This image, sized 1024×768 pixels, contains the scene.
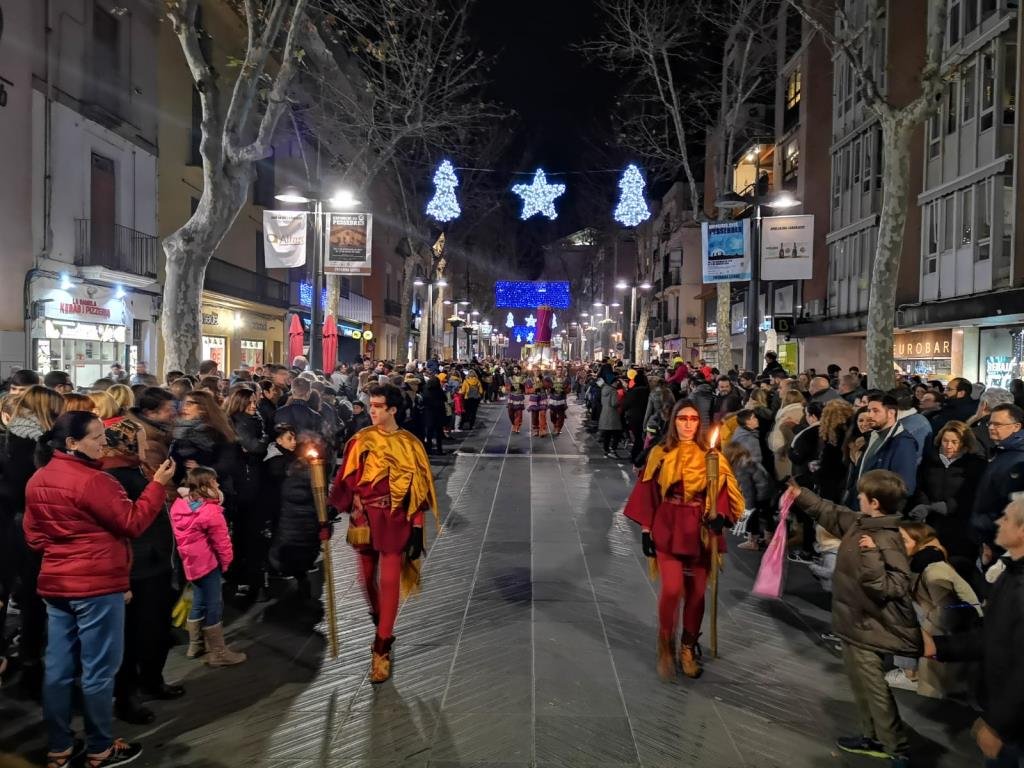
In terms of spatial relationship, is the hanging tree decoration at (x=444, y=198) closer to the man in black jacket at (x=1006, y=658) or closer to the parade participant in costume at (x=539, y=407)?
the parade participant in costume at (x=539, y=407)

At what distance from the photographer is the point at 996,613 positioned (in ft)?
11.2

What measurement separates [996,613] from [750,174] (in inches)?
1701

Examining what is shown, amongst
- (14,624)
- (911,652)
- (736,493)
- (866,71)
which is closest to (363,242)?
(866,71)

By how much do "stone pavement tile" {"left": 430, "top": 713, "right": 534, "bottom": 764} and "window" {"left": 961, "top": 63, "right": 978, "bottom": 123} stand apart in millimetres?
18941

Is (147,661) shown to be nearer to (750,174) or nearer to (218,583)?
(218,583)

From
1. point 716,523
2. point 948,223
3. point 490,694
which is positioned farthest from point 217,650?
point 948,223

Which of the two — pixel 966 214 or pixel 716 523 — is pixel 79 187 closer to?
pixel 716 523

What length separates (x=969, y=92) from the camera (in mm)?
18719

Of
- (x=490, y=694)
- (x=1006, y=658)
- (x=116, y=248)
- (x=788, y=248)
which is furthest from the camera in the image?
(x=116, y=248)

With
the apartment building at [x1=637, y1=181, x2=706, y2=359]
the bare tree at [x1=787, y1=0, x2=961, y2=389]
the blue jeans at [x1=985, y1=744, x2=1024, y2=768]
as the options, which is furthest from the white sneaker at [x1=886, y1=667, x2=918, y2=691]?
the apartment building at [x1=637, y1=181, x2=706, y2=359]

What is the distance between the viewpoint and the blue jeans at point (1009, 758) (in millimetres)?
3336

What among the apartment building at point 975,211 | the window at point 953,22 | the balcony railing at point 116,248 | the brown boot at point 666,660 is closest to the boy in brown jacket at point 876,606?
the brown boot at point 666,660

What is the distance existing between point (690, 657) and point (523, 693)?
1175 millimetres

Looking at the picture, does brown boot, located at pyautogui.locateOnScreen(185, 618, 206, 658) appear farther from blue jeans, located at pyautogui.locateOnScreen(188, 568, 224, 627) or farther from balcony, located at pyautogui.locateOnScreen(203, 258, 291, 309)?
balcony, located at pyautogui.locateOnScreen(203, 258, 291, 309)
